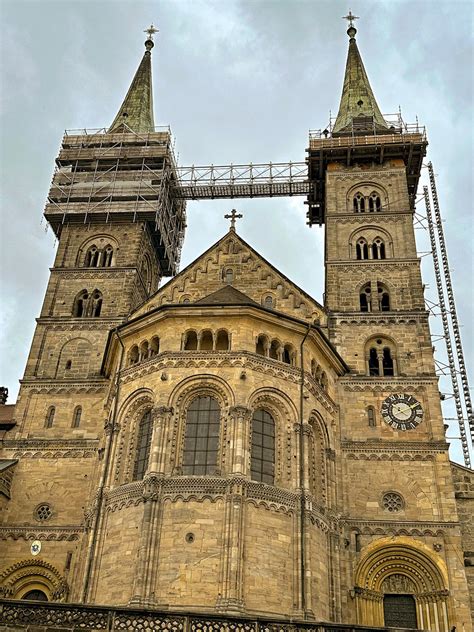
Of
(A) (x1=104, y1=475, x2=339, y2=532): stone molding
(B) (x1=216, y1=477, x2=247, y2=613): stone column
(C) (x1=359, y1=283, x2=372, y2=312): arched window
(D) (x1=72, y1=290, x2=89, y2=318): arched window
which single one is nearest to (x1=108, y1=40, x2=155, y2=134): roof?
(D) (x1=72, y1=290, x2=89, y2=318): arched window

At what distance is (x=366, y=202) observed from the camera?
36.6 m

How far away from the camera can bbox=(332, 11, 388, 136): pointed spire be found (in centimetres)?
4141

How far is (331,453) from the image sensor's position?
86.3 ft

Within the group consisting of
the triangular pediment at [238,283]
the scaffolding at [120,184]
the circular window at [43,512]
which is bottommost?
the circular window at [43,512]

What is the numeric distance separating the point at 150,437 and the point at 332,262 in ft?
46.6

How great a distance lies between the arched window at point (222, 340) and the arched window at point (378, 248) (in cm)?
1198

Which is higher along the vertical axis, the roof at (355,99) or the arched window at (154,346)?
the roof at (355,99)

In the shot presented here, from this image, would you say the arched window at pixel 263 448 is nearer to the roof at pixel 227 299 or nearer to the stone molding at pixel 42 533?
the roof at pixel 227 299

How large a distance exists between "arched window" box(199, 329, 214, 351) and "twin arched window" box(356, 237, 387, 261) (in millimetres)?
11831

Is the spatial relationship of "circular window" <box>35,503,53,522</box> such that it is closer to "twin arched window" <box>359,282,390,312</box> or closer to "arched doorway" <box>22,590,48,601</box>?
"arched doorway" <box>22,590,48,601</box>

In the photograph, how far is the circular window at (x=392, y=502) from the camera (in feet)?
86.4

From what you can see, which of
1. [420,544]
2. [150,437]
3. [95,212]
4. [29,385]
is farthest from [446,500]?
[95,212]

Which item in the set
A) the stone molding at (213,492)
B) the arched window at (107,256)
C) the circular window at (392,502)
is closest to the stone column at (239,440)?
the stone molding at (213,492)

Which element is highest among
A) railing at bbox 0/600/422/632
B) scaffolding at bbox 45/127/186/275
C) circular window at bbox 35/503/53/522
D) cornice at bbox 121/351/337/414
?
scaffolding at bbox 45/127/186/275
